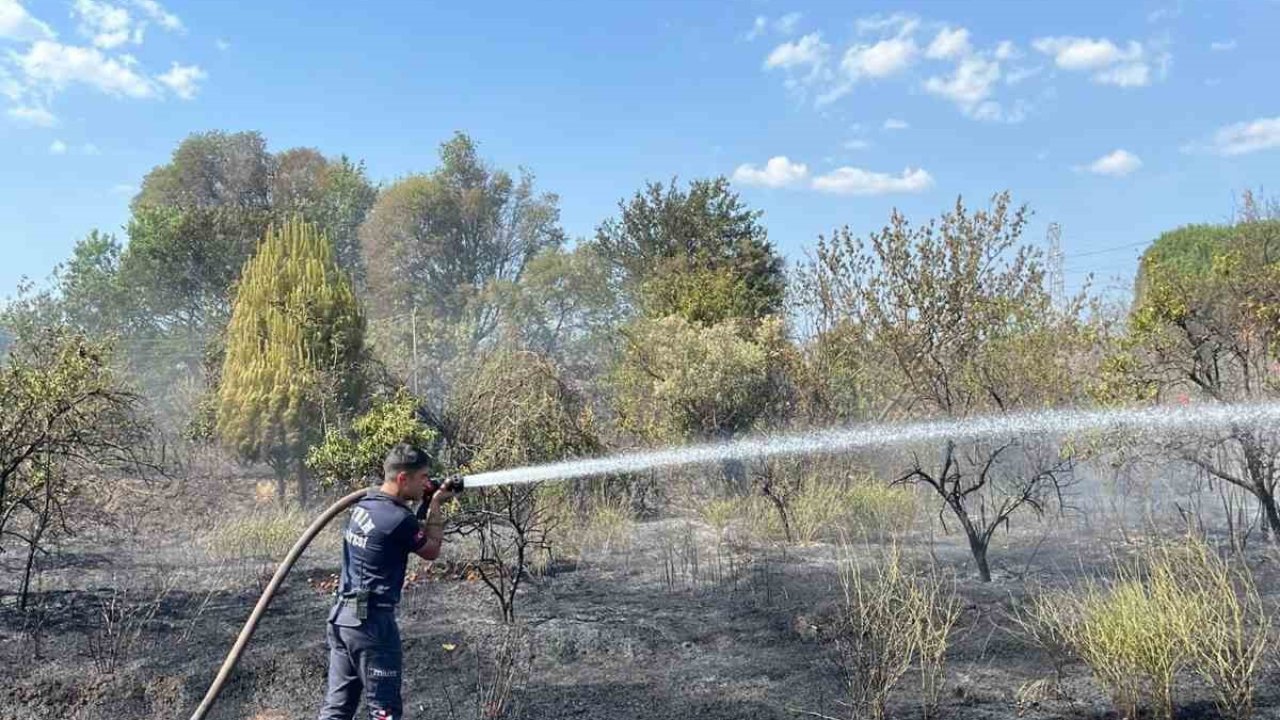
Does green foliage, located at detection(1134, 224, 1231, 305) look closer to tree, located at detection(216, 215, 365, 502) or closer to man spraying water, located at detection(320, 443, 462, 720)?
tree, located at detection(216, 215, 365, 502)

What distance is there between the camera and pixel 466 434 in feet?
31.3

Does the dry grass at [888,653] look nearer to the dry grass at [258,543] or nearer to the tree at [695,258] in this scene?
the dry grass at [258,543]

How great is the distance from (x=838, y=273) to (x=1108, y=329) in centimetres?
289

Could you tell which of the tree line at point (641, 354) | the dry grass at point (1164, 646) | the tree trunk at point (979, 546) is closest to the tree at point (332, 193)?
the tree line at point (641, 354)

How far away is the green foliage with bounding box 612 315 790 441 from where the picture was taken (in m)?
12.2

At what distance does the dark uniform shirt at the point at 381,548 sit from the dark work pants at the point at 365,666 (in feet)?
0.39

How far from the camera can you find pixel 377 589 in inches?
176

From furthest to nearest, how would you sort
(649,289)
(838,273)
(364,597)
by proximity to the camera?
(649,289), (838,273), (364,597)

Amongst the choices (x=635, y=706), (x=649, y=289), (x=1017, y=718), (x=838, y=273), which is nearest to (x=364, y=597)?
(x=635, y=706)

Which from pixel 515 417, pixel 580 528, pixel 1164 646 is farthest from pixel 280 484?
pixel 1164 646

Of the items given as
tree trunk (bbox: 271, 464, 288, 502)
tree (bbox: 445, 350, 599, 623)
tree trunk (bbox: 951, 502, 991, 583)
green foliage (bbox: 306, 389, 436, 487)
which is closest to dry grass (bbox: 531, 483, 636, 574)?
tree (bbox: 445, 350, 599, 623)

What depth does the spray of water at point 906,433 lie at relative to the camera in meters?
7.75

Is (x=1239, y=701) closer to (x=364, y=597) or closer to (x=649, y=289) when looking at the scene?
(x=364, y=597)

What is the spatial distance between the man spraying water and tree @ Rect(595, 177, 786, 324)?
1142 cm
